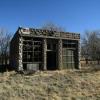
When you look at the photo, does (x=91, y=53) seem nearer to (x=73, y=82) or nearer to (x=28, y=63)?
(x=28, y=63)

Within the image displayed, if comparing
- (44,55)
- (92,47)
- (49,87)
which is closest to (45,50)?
(44,55)

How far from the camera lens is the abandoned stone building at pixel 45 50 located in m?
21.4

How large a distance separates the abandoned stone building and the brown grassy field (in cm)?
272

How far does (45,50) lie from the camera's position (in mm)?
22438

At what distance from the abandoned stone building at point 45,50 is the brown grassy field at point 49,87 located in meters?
2.72

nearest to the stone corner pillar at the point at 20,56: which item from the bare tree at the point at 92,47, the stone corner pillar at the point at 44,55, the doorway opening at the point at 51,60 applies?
the stone corner pillar at the point at 44,55

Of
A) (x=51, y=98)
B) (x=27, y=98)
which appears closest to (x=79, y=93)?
(x=51, y=98)

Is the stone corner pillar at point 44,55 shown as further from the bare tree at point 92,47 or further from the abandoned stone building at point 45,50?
the bare tree at point 92,47

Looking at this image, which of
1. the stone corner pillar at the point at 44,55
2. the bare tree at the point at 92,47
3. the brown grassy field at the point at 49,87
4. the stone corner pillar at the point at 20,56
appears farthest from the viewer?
the bare tree at the point at 92,47

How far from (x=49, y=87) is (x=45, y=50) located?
7780 mm

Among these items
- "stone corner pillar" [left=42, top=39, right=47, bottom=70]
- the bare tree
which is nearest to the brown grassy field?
"stone corner pillar" [left=42, top=39, right=47, bottom=70]

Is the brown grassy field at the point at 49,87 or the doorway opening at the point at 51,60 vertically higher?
the doorway opening at the point at 51,60

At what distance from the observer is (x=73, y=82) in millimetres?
16656

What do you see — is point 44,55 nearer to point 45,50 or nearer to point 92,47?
point 45,50
